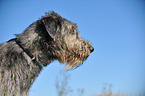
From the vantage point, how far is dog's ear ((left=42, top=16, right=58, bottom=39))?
408 centimetres

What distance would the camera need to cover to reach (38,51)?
406 centimetres

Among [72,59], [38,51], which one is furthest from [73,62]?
[38,51]

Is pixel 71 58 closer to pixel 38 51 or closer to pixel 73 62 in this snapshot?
pixel 73 62

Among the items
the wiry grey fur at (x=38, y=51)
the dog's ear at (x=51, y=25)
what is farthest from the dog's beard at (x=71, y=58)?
the dog's ear at (x=51, y=25)

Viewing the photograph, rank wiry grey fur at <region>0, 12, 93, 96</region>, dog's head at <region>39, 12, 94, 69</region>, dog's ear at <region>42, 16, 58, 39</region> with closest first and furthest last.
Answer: wiry grey fur at <region>0, 12, 93, 96</region>, dog's ear at <region>42, 16, 58, 39</region>, dog's head at <region>39, 12, 94, 69</region>

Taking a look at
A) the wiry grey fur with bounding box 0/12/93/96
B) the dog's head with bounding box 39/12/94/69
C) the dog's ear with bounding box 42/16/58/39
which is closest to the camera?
the wiry grey fur with bounding box 0/12/93/96

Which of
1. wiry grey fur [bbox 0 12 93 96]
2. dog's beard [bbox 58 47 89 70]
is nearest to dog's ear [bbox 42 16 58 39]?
wiry grey fur [bbox 0 12 93 96]

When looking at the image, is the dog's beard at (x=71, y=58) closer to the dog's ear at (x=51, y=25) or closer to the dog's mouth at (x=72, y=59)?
the dog's mouth at (x=72, y=59)

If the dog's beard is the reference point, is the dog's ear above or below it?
above

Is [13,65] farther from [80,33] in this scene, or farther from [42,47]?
[80,33]

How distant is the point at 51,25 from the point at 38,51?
0.80 m

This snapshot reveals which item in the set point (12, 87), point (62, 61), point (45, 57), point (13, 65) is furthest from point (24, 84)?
point (62, 61)

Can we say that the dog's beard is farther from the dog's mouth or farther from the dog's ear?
the dog's ear

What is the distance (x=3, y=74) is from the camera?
349 cm
